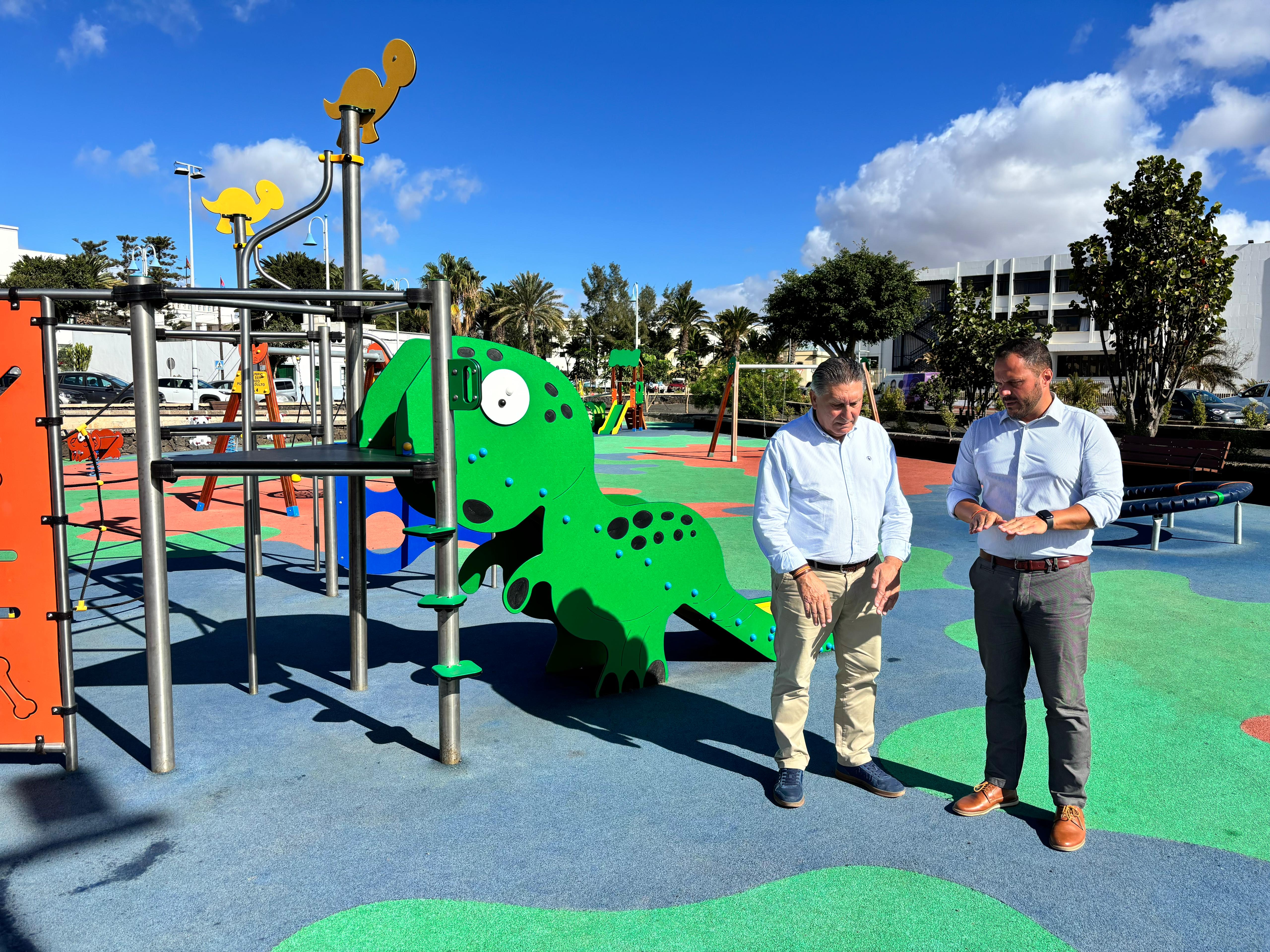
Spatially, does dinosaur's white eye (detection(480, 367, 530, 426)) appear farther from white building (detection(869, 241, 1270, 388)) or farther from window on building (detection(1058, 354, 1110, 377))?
window on building (detection(1058, 354, 1110, 377))

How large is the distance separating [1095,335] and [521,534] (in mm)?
56454

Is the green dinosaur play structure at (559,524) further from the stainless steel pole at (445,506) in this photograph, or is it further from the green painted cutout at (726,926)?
the green painted cutout at (726,926)

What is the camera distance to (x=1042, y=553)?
274 centimetres

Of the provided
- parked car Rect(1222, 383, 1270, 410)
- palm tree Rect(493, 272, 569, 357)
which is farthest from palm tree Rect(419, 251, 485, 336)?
parked car Rect(1222, 383, 1270, 410)

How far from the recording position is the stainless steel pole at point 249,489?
4.02 metres

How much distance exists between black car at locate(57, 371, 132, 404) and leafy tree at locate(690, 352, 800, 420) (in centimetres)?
1784

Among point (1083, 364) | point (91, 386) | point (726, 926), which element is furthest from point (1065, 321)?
point (726, 926)

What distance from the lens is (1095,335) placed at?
51.3m

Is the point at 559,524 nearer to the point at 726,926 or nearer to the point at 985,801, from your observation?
the point at 726,926

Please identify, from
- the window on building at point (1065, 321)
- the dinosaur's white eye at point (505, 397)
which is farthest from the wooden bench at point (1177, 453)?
the window on building at point (1065, 321)

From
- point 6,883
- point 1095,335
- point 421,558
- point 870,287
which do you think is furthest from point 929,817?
point 1095,335

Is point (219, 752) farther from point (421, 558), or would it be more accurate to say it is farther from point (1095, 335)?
point (1095, 335)

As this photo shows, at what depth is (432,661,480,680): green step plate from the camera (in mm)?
3291

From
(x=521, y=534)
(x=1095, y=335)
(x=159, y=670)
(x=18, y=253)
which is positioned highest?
(x=18, y=253)
